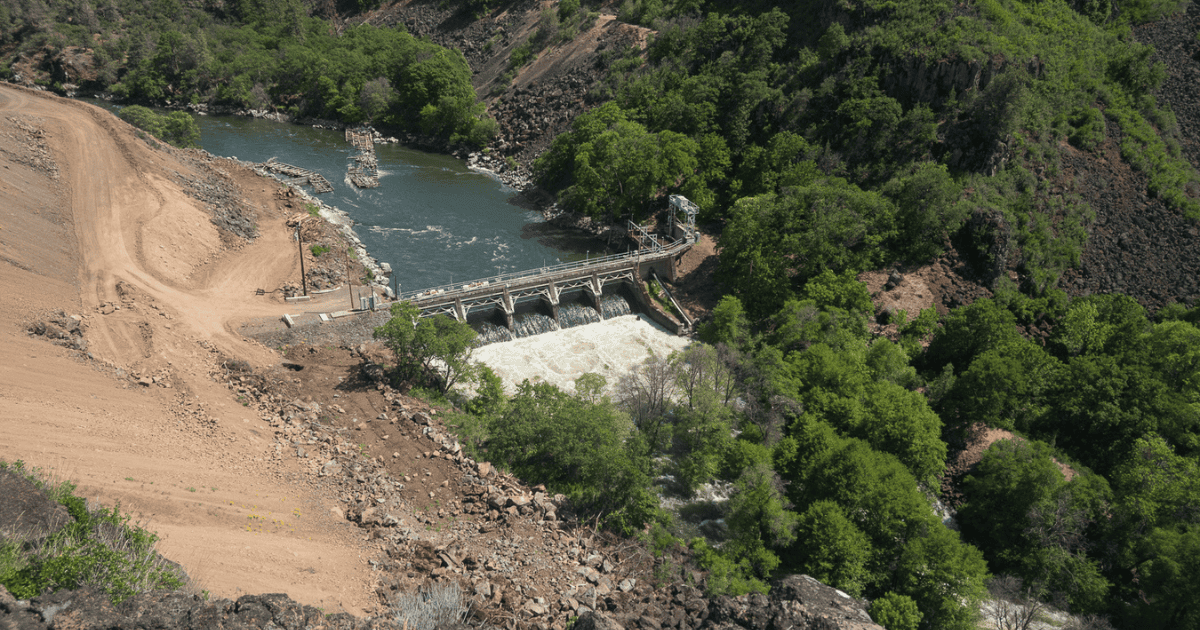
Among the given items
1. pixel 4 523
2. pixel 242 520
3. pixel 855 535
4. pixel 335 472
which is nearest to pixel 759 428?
pixel 855 535

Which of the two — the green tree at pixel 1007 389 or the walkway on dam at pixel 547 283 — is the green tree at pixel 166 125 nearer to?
the walkway on dam at pixel 547 283

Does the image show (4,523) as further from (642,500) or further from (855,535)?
(855,535)

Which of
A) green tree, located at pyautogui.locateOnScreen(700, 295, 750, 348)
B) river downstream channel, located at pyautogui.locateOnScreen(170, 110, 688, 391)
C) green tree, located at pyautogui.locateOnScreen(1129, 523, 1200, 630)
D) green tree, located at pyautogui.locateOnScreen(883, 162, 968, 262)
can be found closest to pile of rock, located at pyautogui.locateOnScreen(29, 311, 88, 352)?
river downstream channel, located at pyautogui.locateOnScreen(170, 110, 688, 391)

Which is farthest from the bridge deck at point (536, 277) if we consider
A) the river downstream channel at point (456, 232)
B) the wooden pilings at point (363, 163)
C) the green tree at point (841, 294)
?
the wooden pilings at point (363, 163)

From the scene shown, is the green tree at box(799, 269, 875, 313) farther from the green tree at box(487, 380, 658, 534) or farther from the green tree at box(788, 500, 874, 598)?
the green tree at box(487, 380, 658, 534)

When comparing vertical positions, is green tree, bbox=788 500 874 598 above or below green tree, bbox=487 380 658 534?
below

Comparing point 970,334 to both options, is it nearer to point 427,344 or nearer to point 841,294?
point 841,294

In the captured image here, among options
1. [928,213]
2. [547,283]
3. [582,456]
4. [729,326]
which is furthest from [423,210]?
[928,213]
